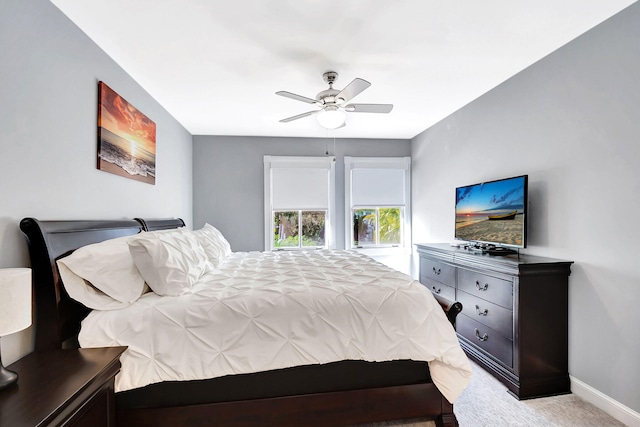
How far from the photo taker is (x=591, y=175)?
214 centimetres

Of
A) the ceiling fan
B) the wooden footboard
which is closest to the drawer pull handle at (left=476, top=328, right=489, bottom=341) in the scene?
the wooden footboard

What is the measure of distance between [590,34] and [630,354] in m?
2.17

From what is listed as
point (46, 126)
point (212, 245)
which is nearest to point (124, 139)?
point (46, 126)

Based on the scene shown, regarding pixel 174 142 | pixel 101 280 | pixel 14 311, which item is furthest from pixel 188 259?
pixel 174 142

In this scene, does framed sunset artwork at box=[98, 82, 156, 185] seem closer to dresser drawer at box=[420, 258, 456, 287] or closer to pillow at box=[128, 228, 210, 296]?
pillow at box=[128, 228, 210, 296]

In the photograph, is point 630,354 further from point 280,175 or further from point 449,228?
point 280,175

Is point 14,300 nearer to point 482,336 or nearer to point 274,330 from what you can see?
point 274,330

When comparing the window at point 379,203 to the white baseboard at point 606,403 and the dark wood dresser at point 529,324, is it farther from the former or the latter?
the white baseboard at point 606,403

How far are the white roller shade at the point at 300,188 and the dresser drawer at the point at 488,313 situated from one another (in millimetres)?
2597

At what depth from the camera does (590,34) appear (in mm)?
2119

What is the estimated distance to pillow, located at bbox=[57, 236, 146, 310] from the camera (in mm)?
1548

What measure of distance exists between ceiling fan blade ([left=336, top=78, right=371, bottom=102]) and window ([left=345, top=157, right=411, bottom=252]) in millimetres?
2397

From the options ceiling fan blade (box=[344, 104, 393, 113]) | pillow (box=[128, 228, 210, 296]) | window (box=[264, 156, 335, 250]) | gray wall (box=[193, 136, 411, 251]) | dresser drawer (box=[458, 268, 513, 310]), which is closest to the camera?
pillow (box=[128, 228, 210, 296])

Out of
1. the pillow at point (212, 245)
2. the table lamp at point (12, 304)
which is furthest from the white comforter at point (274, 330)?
the pillow at point (212, 245)
